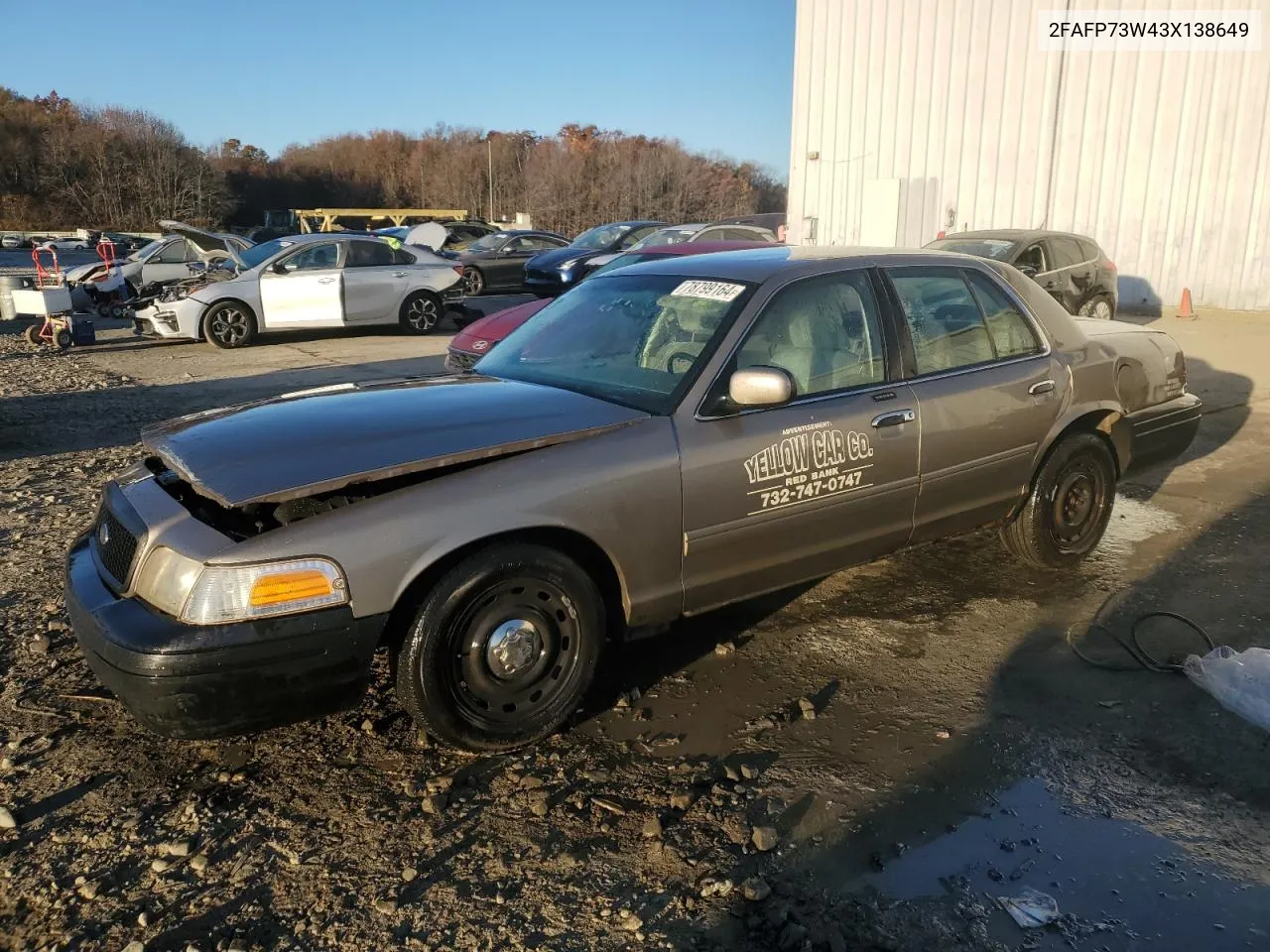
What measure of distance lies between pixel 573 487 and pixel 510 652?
582 millimetres

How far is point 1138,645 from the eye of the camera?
402 cm

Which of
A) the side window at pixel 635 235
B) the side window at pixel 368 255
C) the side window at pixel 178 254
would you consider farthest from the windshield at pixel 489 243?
the side window at pixel 368 255

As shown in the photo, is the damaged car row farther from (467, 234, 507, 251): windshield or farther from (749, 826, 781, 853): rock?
(467, 234, 507, 251): windshield

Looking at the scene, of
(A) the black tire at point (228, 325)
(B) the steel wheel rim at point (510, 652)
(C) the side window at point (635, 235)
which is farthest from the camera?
(C) the side window at point (635, 235)

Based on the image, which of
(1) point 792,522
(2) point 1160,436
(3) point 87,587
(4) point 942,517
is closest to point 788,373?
(1) point 792,522

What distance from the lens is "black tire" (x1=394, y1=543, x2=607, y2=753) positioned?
2.96m

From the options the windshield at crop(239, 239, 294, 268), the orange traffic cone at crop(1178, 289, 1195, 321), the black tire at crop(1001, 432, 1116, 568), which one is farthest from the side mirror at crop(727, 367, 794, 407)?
the orange traffic cone at crop(1178, 289, 1195, 321)

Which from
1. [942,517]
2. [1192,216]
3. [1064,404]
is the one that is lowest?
→ [942,517]

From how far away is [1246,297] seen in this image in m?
17.3

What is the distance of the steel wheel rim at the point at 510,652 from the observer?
3057 millimetres

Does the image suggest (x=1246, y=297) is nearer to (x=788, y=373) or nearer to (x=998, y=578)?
(x=998, y=578)

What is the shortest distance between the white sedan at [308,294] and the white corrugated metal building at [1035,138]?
35.9 feet

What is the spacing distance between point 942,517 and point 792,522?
3.13 feet

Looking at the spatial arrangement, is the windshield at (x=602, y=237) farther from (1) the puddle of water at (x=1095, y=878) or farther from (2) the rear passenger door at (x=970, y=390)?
(1) the puddle of water at (x=1095, y=878)
